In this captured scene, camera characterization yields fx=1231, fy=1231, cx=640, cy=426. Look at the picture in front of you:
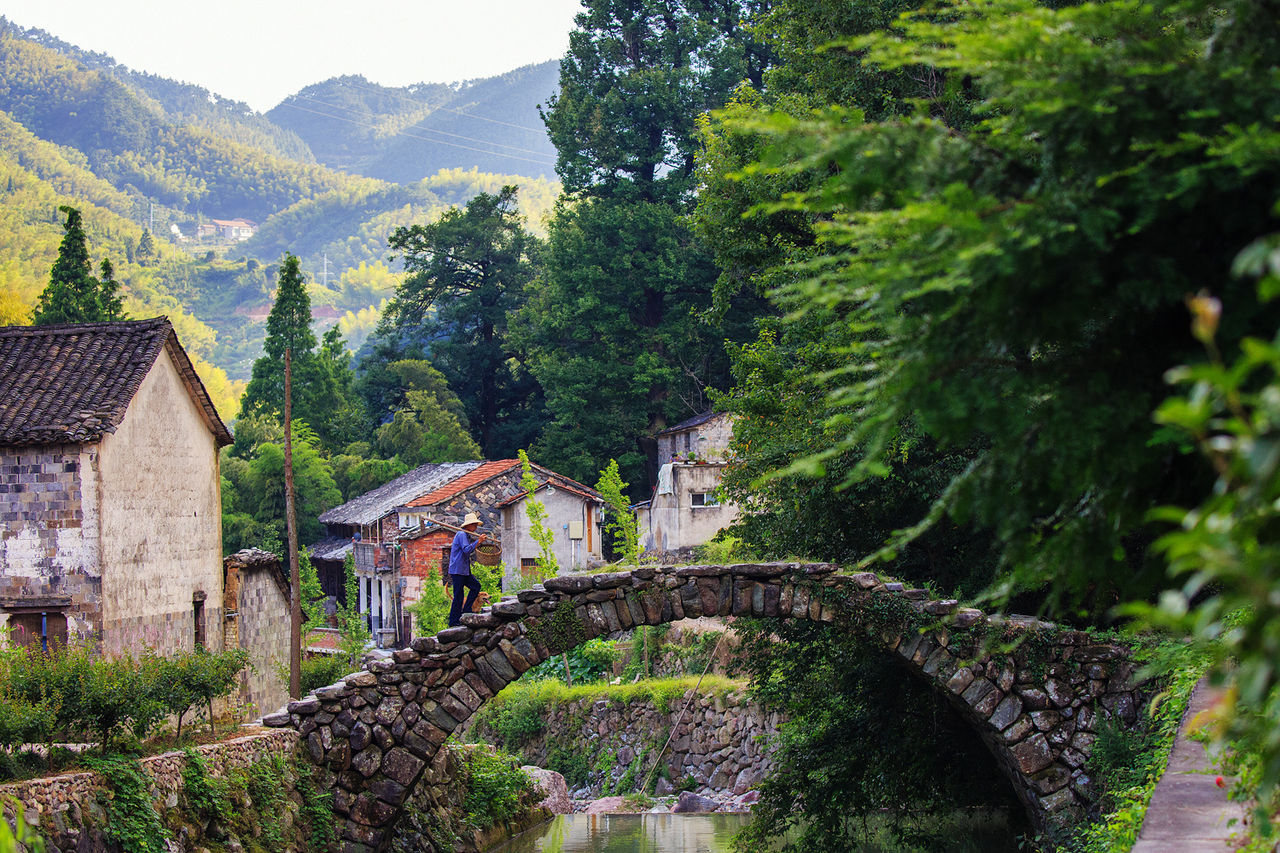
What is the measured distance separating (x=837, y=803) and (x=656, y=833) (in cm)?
381

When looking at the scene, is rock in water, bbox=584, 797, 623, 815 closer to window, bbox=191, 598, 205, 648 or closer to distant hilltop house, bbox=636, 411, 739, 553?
window, bbox=191, 598, 205, 648

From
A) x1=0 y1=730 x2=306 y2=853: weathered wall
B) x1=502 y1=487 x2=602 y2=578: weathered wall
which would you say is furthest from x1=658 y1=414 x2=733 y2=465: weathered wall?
x1=0 y1=730 x2=306 y2=853: weathered wall

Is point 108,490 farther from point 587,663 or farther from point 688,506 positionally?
point 688,506

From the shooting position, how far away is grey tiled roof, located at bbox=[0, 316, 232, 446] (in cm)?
1619

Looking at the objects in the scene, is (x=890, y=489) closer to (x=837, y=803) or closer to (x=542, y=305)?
(x=837, y=803)

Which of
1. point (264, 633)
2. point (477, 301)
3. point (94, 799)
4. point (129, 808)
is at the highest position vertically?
point (477, 301)

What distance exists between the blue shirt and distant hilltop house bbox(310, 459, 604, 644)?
1780cm

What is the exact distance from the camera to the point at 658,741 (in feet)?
69.8

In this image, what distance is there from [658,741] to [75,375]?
11052 mm

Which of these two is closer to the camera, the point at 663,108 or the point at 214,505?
the point at 214,505

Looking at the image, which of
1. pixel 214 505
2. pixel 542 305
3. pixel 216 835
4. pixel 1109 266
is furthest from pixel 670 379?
pixel 1109 266

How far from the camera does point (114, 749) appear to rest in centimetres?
927

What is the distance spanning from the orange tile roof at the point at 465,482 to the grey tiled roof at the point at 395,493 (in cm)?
59

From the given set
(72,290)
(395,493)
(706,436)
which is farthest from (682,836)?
(72,290)
